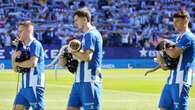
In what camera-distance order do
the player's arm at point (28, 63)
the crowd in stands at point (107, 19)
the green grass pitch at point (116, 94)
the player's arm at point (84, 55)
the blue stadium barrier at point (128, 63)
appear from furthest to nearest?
the crowd in stands at point (107, 19) → the blue stadium barrier at point (128, 63) → the green grass pitch at point (116, 94) → the player's arm at point (28, 63) → the player's arm at point (84, 55)

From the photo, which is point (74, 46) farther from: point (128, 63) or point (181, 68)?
point (128, 63)

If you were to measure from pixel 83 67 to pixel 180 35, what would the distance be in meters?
1.59

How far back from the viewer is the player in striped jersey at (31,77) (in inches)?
439

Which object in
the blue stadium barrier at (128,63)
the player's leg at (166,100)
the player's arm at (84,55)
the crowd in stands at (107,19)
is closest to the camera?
the player's arm at (84,55)

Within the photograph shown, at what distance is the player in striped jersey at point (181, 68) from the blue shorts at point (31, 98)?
7.06ft

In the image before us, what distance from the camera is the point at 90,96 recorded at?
34.2ft

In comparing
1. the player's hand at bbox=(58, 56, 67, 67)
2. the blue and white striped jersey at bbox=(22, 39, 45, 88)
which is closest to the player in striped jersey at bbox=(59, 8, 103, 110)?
the player's hand at bbox=(58, 56, 67, 67)

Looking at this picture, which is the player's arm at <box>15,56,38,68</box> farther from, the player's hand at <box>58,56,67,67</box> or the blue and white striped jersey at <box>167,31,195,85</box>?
the blue and white striped jersey at <box>167,31,195,85</box>

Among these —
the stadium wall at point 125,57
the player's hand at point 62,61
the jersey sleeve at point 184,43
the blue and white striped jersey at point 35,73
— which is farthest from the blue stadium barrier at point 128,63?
the jersey sleeve at point 184,43

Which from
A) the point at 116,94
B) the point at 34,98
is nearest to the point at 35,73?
the point at 34,98

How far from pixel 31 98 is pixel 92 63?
4.82ft

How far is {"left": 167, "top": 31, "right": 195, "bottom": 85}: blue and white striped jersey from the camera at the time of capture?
10.3 m

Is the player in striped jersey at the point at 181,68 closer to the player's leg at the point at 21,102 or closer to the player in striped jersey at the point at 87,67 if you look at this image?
the player in striped jersey at the point at 87,67

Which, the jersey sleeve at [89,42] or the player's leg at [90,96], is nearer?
the jersey sleeve at [89,42]
